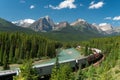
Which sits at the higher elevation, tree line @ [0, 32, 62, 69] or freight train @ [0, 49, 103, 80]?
tree line @ [0, 32, 62, 69]

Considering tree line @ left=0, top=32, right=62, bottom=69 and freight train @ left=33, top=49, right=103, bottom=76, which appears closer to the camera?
freight train @ left=33, top=49, right=103, bottom=76

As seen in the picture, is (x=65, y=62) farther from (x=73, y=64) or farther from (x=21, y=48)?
(x=21, y=48)

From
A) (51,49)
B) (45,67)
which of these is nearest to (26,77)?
(45,67)

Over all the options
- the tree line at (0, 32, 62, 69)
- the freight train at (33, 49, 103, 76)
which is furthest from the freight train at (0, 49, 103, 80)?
the tree line at (0, 32, 62, 69)

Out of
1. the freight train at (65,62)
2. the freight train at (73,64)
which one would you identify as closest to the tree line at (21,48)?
the freight train at (73,64)

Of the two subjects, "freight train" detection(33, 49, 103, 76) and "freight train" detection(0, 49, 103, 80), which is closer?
"freight train" detection(0, 49, 103, 80)

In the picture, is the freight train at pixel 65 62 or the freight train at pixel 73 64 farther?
the freight train at pixel 73 64

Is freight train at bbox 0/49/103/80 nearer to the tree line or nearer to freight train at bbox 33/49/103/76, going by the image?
freight train at bbox 33/49/103/76

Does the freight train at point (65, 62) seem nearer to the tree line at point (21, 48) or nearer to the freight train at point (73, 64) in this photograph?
the freight train at point (73, 64)

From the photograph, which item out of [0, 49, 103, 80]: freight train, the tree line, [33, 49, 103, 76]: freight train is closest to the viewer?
[0, 49, 103, 80]: freight train

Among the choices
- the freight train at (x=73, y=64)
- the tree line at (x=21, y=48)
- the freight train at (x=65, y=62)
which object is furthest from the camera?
the tree line at (x=21, y=48)

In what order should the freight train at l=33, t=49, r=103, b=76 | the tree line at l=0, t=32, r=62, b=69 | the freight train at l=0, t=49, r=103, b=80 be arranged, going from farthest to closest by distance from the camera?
the tree line at l=0, t=32, r=62, b=69 < the freight train at l=33, t=49, r=103, b=76 < the freight train at l=0, t=49, r=103, b=80

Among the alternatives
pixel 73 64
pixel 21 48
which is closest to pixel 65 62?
pixel 73 64

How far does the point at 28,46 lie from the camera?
16375 centimetres
